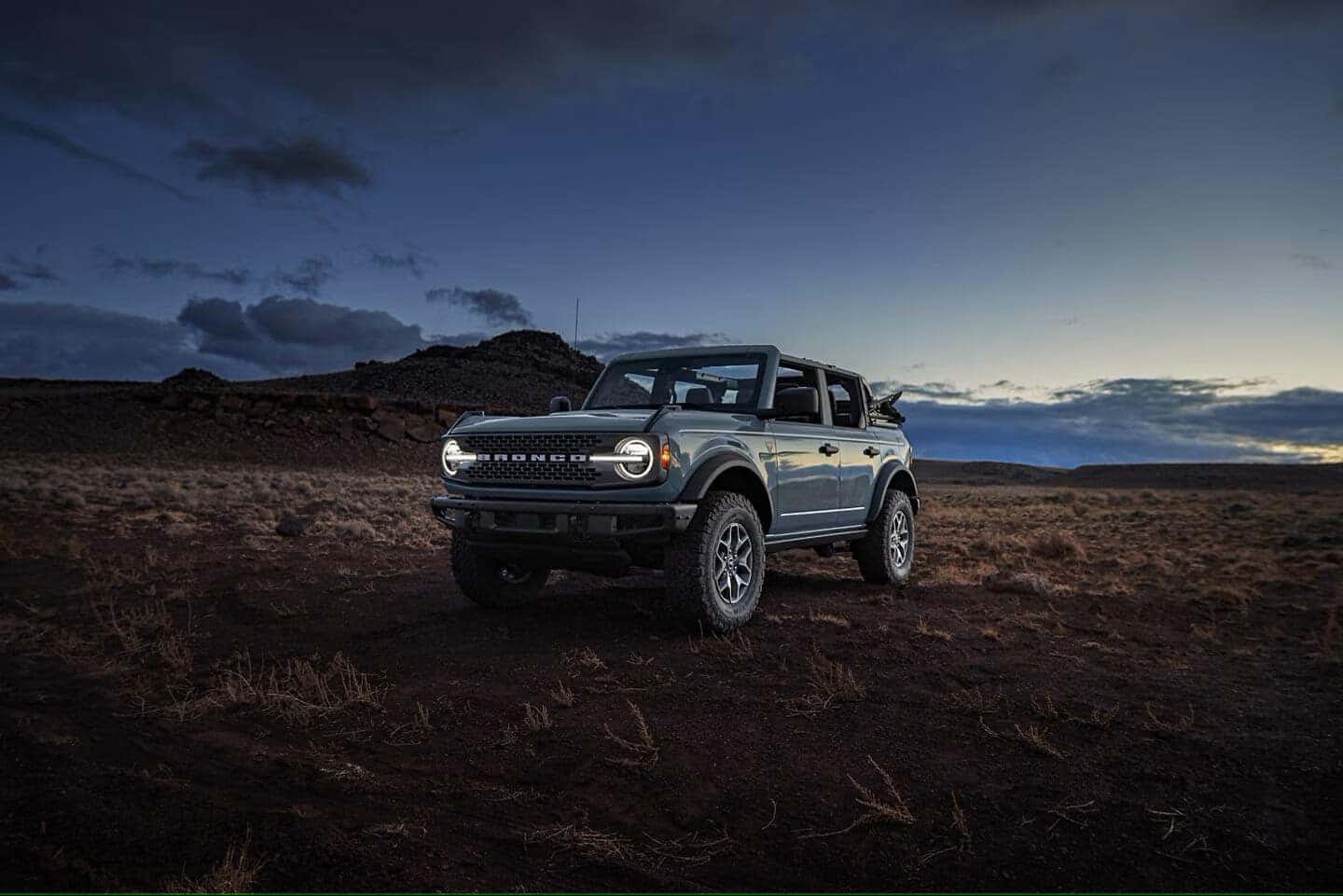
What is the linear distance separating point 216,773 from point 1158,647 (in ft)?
21.3

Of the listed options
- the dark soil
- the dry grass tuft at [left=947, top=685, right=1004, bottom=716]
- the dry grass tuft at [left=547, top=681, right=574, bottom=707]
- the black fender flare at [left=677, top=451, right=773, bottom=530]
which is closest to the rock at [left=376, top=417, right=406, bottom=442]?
the dark soil

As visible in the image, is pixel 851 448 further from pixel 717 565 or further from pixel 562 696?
pixel 562 696

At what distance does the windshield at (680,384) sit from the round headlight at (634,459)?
1.31 meters

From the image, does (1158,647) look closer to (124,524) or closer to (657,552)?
(657,552)

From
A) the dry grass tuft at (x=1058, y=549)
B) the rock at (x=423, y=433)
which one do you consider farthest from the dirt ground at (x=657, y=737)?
the rock at (x=423, y=433)

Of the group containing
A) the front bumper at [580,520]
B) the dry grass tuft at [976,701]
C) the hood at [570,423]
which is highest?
the hood at [570,423]

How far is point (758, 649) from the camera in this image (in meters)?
6.11

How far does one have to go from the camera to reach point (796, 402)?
6.74 meters

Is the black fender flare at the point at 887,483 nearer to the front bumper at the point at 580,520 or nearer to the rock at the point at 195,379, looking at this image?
the front bumper at the point at 580,520

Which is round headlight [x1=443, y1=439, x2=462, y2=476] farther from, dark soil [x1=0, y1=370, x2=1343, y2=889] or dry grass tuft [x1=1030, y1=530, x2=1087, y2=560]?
dry grass tuft [x1=1030, y1=530, x2=1087, y2=560]

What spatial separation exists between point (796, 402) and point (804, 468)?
0.98 m

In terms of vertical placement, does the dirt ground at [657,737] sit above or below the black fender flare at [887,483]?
below

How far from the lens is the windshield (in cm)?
745

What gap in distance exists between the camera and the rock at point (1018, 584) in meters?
9.06
